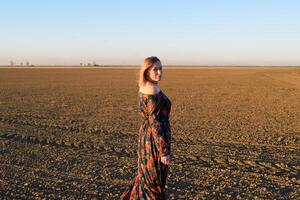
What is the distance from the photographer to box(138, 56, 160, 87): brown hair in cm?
430

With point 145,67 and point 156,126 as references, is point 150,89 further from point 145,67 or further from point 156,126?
point 156,126

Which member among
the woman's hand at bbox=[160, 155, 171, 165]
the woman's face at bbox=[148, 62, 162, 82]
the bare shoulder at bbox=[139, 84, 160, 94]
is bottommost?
the woman's hand at bbox=[160, 155, 171, 165]

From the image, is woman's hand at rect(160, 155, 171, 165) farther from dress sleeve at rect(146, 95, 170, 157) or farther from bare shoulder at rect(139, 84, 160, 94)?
bare shoulder at rect(139, 84, 160, 94)

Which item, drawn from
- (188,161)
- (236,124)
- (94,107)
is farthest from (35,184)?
(94,107)

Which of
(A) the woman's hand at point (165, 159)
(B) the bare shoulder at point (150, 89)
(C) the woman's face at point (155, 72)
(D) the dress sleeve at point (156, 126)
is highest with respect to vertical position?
(C) the woman's face at point (155, 72)

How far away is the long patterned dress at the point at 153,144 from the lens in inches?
167

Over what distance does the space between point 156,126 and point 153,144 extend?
0.22 meters

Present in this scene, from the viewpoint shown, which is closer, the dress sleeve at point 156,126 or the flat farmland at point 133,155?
the dress sleeve at point 156,126

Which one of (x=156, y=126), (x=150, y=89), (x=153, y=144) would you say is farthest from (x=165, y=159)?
(x=150, y=89)

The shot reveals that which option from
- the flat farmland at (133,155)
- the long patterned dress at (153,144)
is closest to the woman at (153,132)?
the long patterned dress at (153,144)

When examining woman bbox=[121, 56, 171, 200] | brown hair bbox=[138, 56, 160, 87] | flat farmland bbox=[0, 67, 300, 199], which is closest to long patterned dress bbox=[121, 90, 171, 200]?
woman bbox=[121, 56, 171, 200]

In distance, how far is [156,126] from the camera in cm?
424

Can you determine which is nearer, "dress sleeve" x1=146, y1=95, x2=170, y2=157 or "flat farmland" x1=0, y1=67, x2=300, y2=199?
"dress sleeve" x1=146, y1=95, x2=170, y2=157

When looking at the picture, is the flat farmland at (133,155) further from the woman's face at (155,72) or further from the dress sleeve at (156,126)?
the dress sleeve at (156,126)
